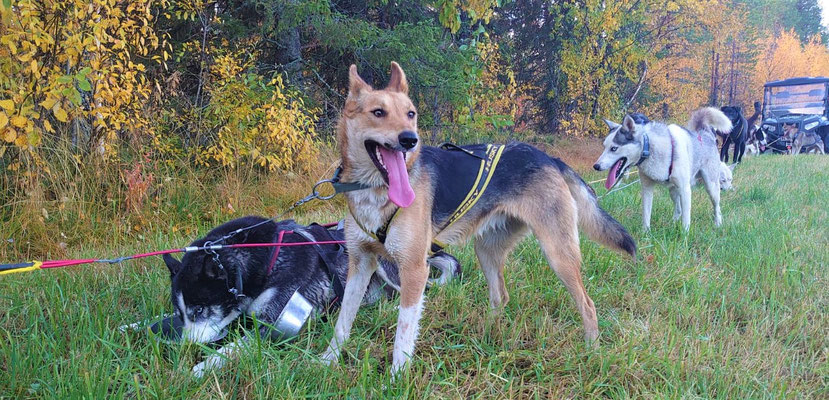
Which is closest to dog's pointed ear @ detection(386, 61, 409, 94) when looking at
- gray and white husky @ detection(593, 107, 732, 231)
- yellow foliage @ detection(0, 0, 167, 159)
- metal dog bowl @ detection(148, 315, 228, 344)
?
metal dog bowl @ detection(148, 315, 228, 344)

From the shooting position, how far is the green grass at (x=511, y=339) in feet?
6.75

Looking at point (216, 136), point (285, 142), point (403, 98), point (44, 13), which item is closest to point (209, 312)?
point (403, 98)

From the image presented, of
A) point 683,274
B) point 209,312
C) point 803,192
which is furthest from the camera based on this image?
point 803,192

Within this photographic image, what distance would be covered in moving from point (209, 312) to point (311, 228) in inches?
37.6

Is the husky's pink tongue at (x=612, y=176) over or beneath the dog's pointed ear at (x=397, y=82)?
beneath

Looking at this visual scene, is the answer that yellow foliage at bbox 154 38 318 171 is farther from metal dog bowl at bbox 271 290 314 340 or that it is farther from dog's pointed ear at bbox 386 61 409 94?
metal dog bowl at bbox 271 290 314 340

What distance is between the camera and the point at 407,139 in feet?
7.55

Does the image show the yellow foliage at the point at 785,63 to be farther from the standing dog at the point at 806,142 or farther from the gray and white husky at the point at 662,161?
the gray and white husky at the point at 662,161

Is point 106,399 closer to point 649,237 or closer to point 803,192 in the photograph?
point 649,237

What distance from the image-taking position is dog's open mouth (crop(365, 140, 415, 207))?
231 cm

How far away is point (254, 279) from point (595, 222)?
208cm

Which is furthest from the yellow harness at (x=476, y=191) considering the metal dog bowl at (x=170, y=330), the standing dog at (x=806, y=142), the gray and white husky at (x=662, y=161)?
the standing dog at (x=806, y=142)

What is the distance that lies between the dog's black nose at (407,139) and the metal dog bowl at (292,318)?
1.04m

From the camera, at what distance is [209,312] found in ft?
8.42
